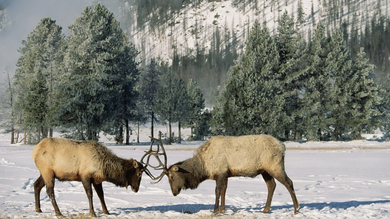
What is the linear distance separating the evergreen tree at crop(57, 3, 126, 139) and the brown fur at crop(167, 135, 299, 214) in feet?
77.8

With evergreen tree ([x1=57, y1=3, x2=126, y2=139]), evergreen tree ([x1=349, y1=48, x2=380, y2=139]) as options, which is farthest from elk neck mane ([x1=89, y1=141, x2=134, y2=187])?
evergreen tree ([x1=349, y1=48, x2=380, y2=139])

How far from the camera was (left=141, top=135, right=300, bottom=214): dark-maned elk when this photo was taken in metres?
8.04

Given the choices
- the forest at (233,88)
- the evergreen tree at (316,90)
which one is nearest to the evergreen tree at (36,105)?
the forest at (233,88)

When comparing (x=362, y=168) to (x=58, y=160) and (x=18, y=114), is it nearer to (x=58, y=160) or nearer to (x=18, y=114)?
(x=58, y=160)

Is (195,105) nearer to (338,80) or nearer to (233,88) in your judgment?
(233,88)

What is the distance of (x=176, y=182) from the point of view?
8.30 meters

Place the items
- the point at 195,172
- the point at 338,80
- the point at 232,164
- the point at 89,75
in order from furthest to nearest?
1. the point at 338,80
2. the point at 89,75
3. the point at 195,172
4. the point at 232,164

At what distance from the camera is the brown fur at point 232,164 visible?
8.04 metres

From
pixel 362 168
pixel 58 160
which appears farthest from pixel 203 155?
pixel 362 168

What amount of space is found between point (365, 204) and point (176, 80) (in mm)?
31725

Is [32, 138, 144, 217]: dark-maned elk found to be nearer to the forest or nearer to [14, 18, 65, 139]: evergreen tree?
the forest

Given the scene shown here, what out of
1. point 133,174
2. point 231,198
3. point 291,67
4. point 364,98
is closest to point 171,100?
point 291,67

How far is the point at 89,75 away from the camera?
100 feet

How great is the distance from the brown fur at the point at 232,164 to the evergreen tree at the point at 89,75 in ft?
Answer: 77.8
